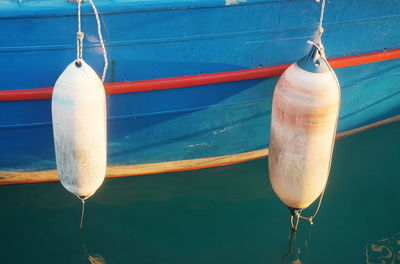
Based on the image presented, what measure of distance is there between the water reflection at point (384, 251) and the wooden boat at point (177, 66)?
1232 millimetres

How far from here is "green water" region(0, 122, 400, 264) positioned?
12.3ft

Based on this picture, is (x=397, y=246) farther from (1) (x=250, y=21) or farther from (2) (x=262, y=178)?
(1) (x=250, y=21)

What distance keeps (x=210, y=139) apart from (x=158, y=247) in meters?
1.00

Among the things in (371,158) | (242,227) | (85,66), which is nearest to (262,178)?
(242,227)

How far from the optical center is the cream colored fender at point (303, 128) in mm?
3168

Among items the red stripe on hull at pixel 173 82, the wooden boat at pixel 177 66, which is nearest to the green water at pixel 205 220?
the wooden boat at pixel 177 66

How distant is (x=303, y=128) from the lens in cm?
324

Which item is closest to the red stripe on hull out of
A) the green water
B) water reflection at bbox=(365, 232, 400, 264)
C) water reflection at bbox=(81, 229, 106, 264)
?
the green water

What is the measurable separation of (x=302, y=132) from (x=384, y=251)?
128 cm

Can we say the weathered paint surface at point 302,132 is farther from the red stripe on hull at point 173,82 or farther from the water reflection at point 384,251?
the water reflection at point 384,251

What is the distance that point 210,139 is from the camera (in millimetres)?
4168

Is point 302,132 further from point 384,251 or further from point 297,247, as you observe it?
point 384,251

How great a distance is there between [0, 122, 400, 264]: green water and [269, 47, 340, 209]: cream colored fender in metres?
0.52

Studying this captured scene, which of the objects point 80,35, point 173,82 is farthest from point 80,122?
point 173,82
